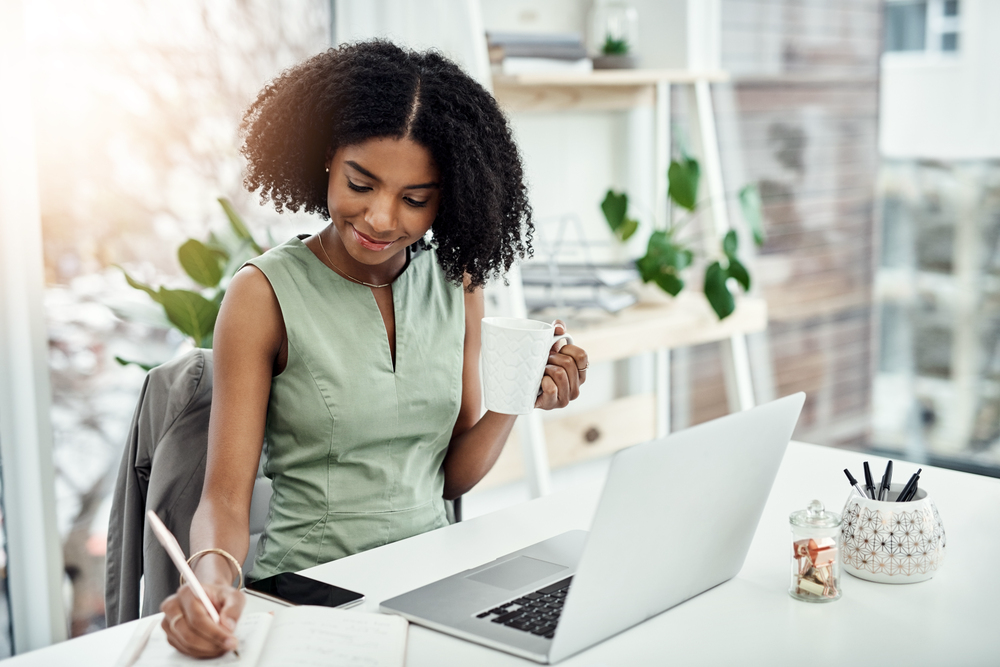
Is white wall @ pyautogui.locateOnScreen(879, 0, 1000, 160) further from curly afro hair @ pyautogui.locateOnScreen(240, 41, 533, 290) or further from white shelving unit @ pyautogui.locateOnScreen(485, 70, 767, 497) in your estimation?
curly afro hair @ pyautogui.locateOnScreen(240, 41, 533, 290)

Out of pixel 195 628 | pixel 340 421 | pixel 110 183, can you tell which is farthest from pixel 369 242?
pixel 110 183

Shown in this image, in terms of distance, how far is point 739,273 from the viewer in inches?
105

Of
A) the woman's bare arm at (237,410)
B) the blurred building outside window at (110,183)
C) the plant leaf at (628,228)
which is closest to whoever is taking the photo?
the woman's bare arm at (237,410)

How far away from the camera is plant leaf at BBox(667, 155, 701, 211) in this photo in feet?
8.80

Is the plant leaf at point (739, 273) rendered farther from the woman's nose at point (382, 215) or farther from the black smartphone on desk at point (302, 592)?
the black smartphone on desk at point (302, 592)

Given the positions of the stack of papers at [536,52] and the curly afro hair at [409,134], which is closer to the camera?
the curly afro hair at [409,134]

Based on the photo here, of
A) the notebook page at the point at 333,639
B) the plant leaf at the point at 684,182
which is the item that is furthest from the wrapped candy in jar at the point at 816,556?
the plant leaf at the point at 684,182

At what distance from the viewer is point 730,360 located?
294 cm

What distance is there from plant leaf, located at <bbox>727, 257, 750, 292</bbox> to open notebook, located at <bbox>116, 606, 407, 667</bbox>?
1998 millimetres

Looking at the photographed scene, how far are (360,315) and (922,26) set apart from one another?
7.15ft

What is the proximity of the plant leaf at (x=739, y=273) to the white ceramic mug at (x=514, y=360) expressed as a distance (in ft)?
5.74

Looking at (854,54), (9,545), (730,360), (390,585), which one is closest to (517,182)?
(390,585)

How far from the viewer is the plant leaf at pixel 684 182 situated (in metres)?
2.68

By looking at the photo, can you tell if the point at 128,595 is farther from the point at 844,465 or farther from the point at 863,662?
the point at 844,465
